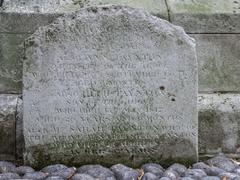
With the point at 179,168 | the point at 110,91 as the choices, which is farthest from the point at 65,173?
the point at 179,168

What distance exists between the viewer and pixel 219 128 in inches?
162

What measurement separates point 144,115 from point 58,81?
69 cm

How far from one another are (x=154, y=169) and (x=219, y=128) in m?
0.73

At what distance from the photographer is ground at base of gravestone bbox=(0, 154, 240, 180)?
138 inches

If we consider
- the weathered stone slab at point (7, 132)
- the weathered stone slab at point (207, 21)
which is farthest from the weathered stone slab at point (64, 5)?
the weathered stone slab at point (7, 132)

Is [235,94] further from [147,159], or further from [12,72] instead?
[12,72]

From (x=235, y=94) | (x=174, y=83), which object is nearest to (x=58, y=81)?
(x=174, y=83)

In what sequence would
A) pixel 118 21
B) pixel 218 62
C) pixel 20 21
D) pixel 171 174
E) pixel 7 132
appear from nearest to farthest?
pixel 171 174 < pixel 118 21 < pixel 7 132 < pixel 20 21 < pixel 218 62

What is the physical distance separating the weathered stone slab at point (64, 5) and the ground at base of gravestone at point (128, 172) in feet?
4.47

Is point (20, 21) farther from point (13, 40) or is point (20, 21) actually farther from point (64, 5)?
point (64, 5)

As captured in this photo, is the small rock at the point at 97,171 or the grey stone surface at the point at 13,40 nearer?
the small rock at the point at 97,171

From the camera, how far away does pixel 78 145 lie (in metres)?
3.85

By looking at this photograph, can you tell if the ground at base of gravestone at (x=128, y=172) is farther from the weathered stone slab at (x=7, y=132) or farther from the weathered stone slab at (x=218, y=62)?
the weathered stone slab at (x=218, y=62)

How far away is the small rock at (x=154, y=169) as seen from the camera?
12.0 feet
